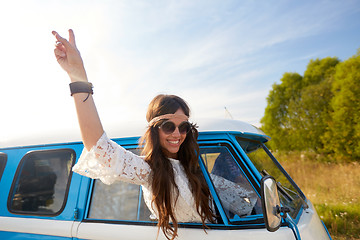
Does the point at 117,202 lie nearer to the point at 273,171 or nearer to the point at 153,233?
the point at 153,233

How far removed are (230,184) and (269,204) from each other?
0.52 meters

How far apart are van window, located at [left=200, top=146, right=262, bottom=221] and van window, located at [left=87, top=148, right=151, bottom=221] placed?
0.62m

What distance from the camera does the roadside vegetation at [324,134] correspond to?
20.5 feet

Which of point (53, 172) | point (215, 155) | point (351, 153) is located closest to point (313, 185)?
point (351, 153)

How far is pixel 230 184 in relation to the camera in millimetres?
1895

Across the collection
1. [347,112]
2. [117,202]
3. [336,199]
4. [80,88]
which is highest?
[347,112]

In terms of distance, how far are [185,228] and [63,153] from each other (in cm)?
139

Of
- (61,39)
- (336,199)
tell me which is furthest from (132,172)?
(336,199)

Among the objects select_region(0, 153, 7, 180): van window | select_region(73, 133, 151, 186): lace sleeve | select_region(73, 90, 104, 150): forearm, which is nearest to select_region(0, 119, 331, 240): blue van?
select_region(0, 153, 7, 180): van window

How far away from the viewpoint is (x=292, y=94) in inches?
719

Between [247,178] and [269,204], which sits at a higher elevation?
[247,178]

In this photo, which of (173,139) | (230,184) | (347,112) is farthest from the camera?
(347,112)

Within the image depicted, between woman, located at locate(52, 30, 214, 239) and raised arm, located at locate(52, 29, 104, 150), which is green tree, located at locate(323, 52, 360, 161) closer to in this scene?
Answer: woman, located at locate(52, 30, 214, 239)

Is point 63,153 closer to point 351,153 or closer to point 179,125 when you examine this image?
point 179,125
